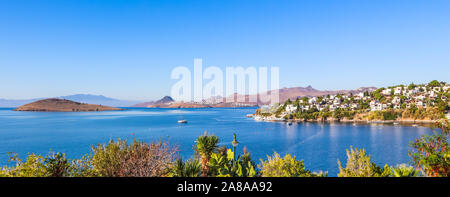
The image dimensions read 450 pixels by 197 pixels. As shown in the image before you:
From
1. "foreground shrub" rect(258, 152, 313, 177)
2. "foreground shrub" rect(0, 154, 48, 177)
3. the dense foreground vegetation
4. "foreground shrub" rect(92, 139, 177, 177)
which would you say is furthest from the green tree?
"foreground shrub" rect(0, 154, 48, 177)

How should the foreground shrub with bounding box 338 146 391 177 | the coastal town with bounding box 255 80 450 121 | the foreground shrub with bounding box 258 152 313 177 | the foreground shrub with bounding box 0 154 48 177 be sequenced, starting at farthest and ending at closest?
the coastal town with bounding box 255 80 450 121 → the foreground shrub with bounding box 258 152 313 177 → the foreground shrub with bounding box 338 146 391 177 → the foreground shrub with bounding box 0 154 48 177

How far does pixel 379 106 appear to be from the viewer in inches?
4715

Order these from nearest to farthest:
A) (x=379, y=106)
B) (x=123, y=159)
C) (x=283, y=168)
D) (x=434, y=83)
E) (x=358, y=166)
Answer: (x=123, y=159) < (x=358, y=166) < (x=283, y=168) < (x=379, y=106) < (x=434, y=83)

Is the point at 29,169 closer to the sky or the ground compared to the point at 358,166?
closer to the sky

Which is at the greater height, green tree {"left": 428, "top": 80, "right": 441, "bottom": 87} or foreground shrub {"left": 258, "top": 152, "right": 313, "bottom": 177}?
green tree {"left": 428, "top": 80, "right": 441, "bottom": 87}

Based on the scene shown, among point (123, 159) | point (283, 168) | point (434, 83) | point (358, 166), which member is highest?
point (434, 83)

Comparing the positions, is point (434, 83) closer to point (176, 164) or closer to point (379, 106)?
point (379, 106)

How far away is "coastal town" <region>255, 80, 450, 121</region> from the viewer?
362ft

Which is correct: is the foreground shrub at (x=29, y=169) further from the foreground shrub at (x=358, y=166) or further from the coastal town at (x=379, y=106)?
the coastal town at (x=379, y=106)

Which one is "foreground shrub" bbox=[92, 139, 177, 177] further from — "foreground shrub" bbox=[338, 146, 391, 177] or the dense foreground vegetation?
"foreground shrub" bbox=[338, 146, 391, 177]

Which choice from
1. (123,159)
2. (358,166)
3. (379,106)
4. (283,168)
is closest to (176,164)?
(123,159)

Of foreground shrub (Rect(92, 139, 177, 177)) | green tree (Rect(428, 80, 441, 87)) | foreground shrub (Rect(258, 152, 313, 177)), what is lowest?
foreground shrub (Rect(258, 152, 313, 177))
